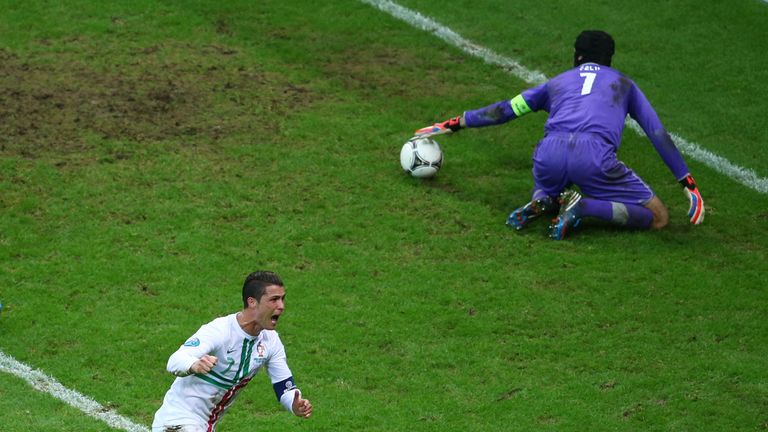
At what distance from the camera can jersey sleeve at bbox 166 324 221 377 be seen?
6.80 meters

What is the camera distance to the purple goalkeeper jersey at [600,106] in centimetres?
1130

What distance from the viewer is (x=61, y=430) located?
328 inches

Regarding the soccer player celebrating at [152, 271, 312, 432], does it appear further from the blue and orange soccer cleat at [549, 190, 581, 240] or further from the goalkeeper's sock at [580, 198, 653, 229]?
the goalkeeper's sock at [580, 198, 653, 229]

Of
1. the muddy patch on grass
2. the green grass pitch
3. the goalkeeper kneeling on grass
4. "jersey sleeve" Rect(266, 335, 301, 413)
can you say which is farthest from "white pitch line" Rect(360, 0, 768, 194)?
"jersey sleeve" Rect(266, 335, 301, 413)

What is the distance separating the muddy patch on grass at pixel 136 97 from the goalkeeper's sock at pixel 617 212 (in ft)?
11.7

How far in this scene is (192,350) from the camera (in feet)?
22.8

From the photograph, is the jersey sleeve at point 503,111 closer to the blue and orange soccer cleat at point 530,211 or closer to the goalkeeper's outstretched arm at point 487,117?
the goalkeeper's outstretched arm at point 487,117

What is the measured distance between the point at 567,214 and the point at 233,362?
4.64m

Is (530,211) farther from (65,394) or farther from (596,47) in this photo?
(65,394)

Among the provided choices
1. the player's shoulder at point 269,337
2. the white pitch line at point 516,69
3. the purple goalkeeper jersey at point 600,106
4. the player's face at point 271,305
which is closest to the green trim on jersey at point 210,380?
the player's shoulder at point 269,337

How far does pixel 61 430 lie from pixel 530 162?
5954 mm

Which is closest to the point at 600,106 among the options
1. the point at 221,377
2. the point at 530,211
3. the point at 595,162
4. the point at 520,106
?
the point at 595,162

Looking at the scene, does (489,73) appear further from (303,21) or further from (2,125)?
(2,125)

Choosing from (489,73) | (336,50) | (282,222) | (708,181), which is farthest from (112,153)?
(708,181)
